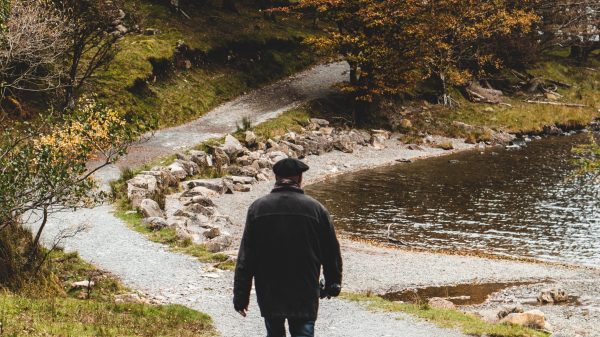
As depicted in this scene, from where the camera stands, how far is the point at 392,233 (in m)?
24.8

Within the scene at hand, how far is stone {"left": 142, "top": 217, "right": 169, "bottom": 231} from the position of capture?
2112 cm

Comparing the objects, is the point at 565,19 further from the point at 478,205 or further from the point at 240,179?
the point at 240,179

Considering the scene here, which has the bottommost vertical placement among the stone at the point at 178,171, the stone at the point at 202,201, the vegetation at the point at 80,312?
the stone at the point at 202,201

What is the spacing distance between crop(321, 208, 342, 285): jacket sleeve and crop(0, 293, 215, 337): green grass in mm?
4598

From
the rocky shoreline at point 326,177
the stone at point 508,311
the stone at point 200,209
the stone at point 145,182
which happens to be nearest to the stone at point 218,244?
the rocky shoreline at point 326,177

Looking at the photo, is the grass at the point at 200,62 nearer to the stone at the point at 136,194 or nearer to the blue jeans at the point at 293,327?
the stone at the point at 136,194

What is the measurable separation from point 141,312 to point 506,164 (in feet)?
104

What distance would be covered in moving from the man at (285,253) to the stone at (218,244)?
12.0 meters

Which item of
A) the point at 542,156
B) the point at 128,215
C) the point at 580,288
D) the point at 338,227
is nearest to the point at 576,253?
the point at 580,288

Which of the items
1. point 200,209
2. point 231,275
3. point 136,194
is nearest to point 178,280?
point 231,275

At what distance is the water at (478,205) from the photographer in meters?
→ 23.7

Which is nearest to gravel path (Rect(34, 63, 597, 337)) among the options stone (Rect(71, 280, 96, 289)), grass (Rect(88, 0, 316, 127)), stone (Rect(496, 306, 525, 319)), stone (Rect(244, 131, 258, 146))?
stone (Rect(71, 280, 96, 289))

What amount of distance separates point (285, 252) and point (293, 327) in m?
0.90

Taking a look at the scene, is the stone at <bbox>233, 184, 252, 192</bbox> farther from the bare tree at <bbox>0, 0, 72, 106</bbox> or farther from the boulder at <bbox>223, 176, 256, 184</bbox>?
the bare tree at <bbox>0, 0, 72, 106</bbox>
